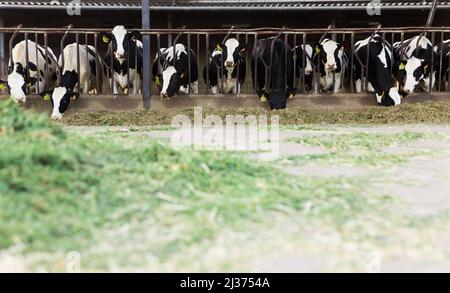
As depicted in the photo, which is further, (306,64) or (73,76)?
(306,64)

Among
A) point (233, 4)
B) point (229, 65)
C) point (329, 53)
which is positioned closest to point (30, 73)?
point (229, 65)

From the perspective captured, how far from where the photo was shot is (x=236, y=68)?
10.1 m

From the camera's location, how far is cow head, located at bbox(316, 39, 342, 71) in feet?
33.1

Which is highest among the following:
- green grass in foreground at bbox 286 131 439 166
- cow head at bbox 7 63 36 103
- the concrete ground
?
cow head at bbox 7 63 36 103

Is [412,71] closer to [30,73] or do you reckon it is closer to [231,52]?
[231,52]

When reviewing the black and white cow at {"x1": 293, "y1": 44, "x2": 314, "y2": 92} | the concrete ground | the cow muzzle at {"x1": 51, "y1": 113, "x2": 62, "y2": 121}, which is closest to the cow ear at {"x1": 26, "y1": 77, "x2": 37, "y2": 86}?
the cow muzzle at {"x1": 51, "y1": 113, "x2": 62, "y2": 121}

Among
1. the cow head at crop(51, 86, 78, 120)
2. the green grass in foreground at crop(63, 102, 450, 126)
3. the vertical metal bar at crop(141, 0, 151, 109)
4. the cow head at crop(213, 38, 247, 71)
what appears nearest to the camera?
the green grass in foreground at crop(63, 102, 450, 126)

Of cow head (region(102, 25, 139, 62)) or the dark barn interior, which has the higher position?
the dark barn interior

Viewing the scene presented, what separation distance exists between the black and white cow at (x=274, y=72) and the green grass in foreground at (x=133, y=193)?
5.21 meters

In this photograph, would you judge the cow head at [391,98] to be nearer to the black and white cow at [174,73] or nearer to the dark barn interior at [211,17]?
the black and white cow at [174,73]

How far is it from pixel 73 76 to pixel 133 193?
6684mm

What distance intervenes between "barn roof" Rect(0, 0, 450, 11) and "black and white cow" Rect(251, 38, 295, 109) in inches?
122

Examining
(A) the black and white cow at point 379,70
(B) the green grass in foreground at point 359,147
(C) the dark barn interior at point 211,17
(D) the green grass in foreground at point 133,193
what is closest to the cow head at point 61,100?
(B) the green grass in foreground at point 359,147

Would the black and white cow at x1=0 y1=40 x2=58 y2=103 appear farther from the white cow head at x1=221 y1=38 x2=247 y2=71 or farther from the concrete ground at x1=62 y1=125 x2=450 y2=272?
the concrete ground at x1=62 y1=125 x2=450 y2=272
